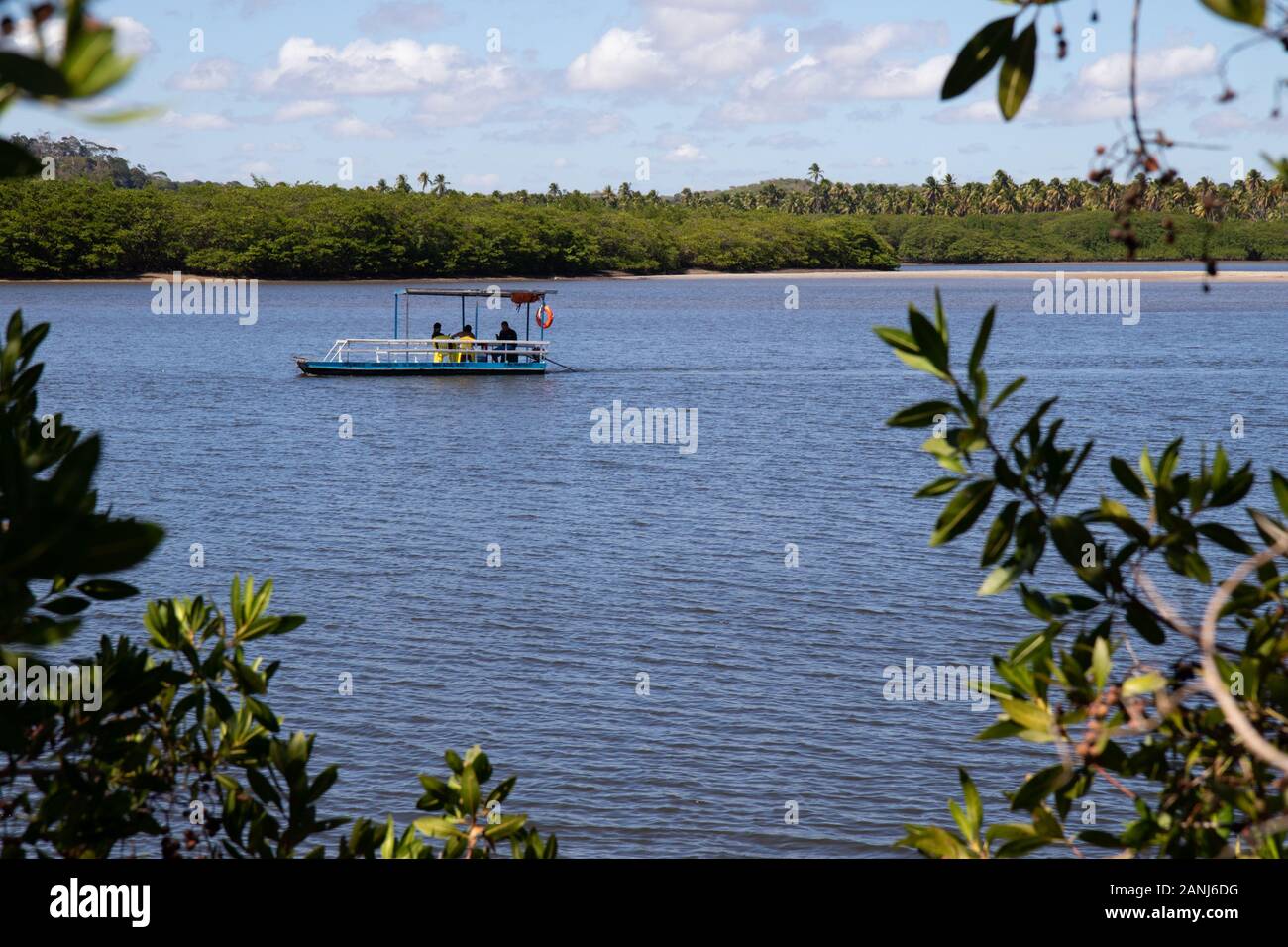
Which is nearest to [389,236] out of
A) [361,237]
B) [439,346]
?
[361,237]

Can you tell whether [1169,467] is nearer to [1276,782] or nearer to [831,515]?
A: [1276,782]

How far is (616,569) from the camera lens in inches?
709

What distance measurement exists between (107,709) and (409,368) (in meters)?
37.1

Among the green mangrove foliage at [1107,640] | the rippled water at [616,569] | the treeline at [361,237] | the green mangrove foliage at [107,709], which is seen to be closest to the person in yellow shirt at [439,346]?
the rippled water at [616,569]

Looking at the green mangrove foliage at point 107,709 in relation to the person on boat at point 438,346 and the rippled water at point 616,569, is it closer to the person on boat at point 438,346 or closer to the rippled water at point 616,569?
the rippled water at point 616,569

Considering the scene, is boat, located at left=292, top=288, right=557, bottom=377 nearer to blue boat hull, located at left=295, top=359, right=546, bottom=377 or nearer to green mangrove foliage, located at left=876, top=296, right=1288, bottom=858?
blue boat hull, located at left=295, top=359, right=546, bottom=377

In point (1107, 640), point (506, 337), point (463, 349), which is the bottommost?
point (1107, 640)

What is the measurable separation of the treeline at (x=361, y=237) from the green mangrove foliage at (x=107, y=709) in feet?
341

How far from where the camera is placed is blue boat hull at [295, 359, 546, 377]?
129 ft

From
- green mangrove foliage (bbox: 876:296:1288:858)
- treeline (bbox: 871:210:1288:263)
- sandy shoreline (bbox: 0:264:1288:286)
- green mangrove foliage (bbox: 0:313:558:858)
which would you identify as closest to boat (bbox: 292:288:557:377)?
green mangrove foliage (bbox: 0:313:558:858)

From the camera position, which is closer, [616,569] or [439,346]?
[616,569]

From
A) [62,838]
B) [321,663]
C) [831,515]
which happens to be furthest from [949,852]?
[831,515]

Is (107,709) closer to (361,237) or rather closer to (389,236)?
(389,236)

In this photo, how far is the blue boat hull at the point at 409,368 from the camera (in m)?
39.4
